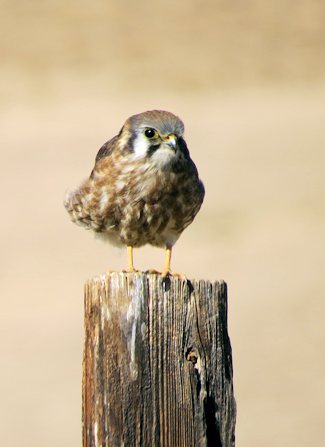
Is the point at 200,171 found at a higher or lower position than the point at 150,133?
higher

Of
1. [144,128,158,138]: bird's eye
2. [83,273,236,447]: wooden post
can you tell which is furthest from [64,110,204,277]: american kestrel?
[83,273,236,447]: wooden post

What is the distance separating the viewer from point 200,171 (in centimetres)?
1747

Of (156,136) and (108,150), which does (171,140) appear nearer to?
(156,136)

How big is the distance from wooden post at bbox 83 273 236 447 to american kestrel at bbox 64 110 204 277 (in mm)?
2285

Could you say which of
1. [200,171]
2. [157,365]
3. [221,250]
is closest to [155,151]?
[157,365]

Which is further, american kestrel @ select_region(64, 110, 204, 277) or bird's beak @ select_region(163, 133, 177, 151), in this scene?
american kestrel @ select_region(64, 110, 204, 277)

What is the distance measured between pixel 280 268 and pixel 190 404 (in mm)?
10307

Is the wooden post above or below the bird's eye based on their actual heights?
→ below

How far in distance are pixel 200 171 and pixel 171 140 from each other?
1058 centimetres

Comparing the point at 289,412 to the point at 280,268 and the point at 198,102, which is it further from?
the point at 198,102

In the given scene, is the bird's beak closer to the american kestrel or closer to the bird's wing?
the american kestrel

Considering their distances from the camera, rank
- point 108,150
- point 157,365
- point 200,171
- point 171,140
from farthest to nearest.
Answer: point 200,171 → point 108,150 → point 171,140 → point 157,365

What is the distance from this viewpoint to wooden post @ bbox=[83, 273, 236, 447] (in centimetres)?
458

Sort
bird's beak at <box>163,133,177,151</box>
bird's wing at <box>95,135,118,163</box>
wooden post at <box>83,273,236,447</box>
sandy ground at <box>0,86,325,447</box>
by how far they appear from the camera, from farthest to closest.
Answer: sandy ground at <box>0,86,325,447</box>
bird's wing at <box>95,135,118,163</box>
bird's beak at <box>163,133,177,151</box>
wooden post at <box>83,273,236,447</box>
